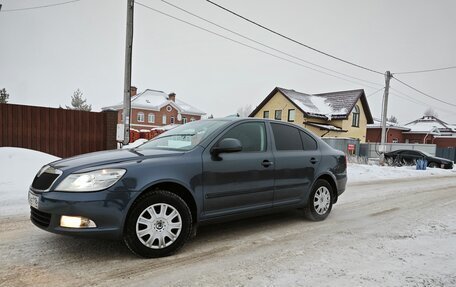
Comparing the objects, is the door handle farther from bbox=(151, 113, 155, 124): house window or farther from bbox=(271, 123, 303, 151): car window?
bbox=(151, 113, 155, 124): house window

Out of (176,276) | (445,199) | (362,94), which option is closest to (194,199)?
(176,276)

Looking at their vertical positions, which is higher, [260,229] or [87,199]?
[87,199]

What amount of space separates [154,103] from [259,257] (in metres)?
48.8

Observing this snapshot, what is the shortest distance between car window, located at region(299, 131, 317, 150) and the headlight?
3.08m

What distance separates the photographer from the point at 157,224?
3.61 metres

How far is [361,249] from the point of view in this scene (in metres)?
4.17

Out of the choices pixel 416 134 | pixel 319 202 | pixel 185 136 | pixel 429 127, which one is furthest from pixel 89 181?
pixel 429 127

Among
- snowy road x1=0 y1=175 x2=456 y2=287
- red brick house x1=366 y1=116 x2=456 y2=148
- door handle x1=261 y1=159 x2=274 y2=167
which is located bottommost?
snowy road x1=0 y1=175 x2=456 y2=287

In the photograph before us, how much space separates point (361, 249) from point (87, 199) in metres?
3.20

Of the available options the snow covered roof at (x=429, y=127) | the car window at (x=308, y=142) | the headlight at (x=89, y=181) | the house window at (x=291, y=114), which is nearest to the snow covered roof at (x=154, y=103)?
the house window at (x=291, y=114)

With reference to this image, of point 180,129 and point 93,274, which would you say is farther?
point 180,129

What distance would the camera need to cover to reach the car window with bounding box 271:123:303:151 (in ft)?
16.4

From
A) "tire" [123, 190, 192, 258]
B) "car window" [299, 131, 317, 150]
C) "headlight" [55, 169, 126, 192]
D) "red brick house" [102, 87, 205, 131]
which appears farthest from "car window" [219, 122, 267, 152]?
"red brick house" [102, 87, 205, 131]

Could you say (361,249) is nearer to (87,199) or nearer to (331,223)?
(331,223)
